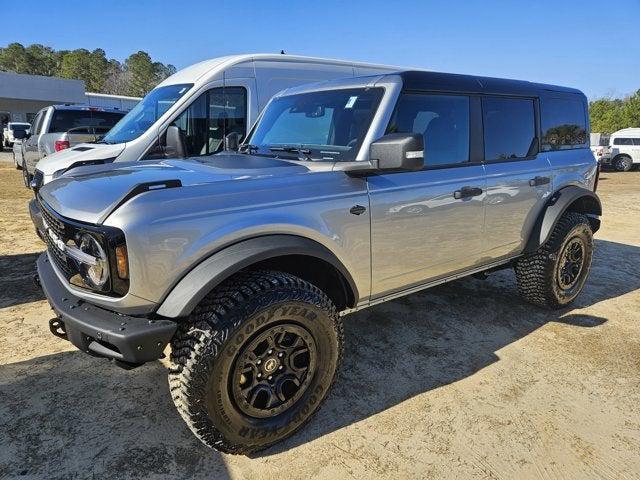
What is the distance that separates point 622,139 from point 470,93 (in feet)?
77.6

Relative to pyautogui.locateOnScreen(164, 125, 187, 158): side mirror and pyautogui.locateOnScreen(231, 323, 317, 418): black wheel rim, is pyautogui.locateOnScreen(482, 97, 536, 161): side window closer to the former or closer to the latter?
pyautogui.locateOnScreen(231, 323, 317, 418): black wheel rim

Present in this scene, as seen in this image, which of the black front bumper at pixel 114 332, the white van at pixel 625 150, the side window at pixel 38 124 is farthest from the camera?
the white van at pixel 625 150

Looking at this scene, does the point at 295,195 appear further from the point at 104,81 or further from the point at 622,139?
the point at 104,81

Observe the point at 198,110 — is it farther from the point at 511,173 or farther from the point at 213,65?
the point at 511,173

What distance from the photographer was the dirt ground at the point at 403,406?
2.41 m

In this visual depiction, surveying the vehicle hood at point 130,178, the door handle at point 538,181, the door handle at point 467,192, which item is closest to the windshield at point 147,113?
the vehicle hood at point 130,178

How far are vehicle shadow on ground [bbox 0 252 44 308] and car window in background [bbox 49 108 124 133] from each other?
5205 millimetres

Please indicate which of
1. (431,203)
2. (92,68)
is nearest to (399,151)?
(431,203)

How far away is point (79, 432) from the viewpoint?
8.49ft

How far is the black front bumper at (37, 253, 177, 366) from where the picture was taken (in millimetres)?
2080

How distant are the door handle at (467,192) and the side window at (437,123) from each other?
216 millimetres

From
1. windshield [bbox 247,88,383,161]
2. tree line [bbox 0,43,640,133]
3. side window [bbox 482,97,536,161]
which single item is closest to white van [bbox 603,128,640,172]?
side window [bbox 482,97,536,161]

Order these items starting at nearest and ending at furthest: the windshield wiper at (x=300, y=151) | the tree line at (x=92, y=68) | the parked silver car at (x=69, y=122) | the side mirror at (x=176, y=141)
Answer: the windshield wiper at (x=300, y=151) → the side mirror at (x=176, y=141) → the parked silver car at (x=69, y=122) → the tree line at (x=92, y=68)

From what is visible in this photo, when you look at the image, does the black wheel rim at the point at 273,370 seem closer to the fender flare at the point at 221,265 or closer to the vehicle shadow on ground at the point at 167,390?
the vehicle shadow on ground at the point at 167,390
